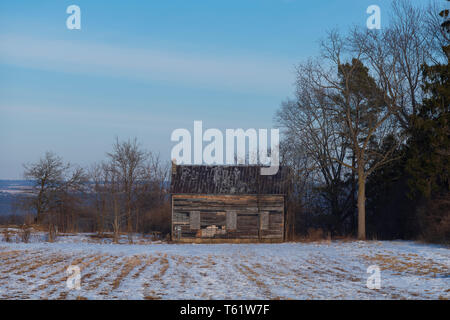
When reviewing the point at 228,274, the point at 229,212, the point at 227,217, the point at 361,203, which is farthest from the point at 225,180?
the point at 228,274

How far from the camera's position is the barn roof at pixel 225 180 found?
100ft

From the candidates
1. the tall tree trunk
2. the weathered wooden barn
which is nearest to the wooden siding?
the weathered wooden barn

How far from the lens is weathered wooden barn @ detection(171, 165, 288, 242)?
29.8m

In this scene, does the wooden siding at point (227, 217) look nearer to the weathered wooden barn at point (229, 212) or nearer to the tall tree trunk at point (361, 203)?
the weathered wooden barn at point (229, 212)

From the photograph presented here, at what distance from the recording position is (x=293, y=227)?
3122 centimetres

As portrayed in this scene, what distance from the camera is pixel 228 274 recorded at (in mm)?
13891

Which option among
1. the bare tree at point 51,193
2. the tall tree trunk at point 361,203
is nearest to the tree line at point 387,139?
the tall tree trunk at point 361,203

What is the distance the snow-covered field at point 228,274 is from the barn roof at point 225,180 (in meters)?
9.68

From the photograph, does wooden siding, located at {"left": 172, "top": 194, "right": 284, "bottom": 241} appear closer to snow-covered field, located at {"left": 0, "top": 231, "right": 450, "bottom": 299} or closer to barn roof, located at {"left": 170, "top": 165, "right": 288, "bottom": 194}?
barn roof, located at {"left": 170, "top": 165, "right": 288, "bottom": 194}

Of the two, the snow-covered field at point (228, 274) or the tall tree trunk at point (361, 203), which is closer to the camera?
the snow-covered field at point (228, 274)

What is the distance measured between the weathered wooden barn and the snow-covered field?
339 inches

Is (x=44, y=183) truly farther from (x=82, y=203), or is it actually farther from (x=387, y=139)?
(x=387, y=139)
